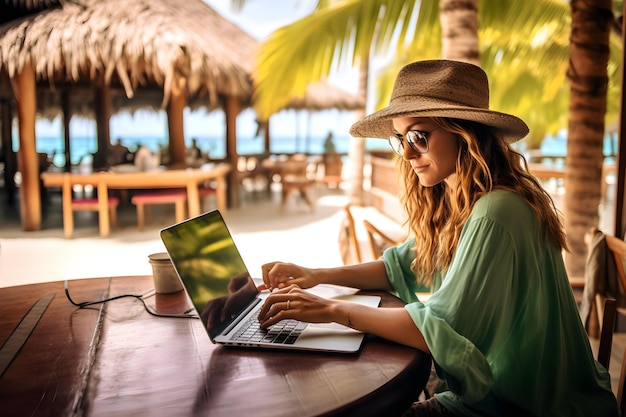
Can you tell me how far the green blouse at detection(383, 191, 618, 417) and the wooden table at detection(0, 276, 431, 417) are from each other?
0.11 m

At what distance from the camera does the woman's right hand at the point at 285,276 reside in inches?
65.6

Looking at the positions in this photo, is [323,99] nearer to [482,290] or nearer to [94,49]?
[94,49]

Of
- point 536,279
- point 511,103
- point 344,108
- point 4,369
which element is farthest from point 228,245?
point 344,108

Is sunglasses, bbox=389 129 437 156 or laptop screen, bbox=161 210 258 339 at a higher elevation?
sunglasses, bbox=389 129 437 156

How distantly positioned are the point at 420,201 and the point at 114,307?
Result: 3.38 feet

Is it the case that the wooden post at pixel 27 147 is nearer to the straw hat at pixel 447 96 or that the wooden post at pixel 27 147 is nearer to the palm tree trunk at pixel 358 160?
the palm tree trunk at pixel 358 160

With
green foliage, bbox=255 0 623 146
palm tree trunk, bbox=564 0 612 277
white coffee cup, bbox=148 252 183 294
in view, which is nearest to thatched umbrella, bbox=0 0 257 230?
green foliage, bbox=255 0 623 146

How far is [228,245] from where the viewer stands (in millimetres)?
1577

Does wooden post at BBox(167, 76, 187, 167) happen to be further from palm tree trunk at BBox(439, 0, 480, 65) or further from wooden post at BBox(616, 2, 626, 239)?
wooden post at BBox(616, 2, 626, 239)

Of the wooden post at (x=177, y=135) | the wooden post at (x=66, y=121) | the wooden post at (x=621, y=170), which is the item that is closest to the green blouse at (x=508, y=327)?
the wooden post at (x=621, y=170)

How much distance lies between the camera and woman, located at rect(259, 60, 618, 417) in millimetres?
1171

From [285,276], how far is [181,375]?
642 millimetres

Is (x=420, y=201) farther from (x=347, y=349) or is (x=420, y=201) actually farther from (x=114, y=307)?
(x=114, y=307)

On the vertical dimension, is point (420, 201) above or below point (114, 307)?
above
